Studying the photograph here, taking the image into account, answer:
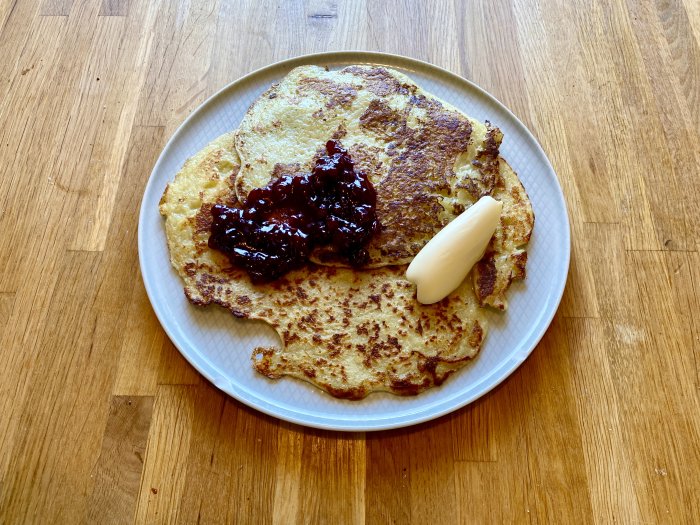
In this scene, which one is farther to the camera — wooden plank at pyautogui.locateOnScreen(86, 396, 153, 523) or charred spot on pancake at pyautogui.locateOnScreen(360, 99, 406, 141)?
charred spot on pancake at pyautogui.locateOnScreen(360, 99, 406, 141)

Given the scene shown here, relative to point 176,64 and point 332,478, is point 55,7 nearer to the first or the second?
point 176,64

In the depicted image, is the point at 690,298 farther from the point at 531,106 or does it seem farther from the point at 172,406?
the point at 172,406

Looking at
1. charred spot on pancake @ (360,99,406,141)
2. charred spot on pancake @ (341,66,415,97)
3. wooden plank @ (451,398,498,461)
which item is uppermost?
charred spot on pancake @ (341,66,415,97)

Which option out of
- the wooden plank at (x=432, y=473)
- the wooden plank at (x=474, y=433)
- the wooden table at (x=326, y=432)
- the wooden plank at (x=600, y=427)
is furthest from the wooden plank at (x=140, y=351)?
the wooden plank at (x=600, y=427)

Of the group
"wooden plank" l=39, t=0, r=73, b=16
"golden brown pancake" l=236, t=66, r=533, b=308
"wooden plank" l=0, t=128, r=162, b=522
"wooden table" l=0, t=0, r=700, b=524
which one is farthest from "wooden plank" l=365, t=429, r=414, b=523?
"wooden plank" l=39, t=0, r=73, b=16

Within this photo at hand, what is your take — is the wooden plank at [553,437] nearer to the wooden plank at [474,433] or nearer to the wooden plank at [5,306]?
the wooden plank at [474,433]

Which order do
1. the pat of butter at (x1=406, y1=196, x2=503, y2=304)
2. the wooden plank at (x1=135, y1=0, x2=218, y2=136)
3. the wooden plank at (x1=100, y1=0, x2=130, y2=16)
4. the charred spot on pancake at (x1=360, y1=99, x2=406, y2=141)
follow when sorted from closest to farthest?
the pat of butter at (x1=406, y1=196, x2=503, y2=304) → the charred spot on pancake at (x1=360, y1=99, x2=406, y2=141) → the wooden plank at (x1=135, y1=0, x2=218, y2=136) → the wooden plank at (x1=100, y1=0, x2=130, y2=16)

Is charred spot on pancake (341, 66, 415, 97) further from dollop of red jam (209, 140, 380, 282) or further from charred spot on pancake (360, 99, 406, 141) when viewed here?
dollop of red jam (209, 140, 380, 282)

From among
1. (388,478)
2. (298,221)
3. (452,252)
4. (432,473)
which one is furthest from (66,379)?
(452,252)
